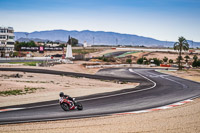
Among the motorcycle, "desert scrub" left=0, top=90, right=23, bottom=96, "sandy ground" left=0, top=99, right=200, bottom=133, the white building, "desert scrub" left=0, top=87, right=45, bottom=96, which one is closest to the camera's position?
"sandy ground" left=0, top=99, right=200, bottom=133

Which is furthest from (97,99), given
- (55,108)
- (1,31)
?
(1,31)

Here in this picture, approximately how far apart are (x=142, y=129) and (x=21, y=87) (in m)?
16.6

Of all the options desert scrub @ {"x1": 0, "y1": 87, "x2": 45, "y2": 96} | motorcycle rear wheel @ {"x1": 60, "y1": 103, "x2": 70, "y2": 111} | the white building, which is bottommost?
desert scrub @ {"x1": 0, "y1": 87, "x2": 45, "y2": 96}

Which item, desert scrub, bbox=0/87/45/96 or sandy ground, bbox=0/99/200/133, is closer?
sandy ground, bbox=0/99/200/133

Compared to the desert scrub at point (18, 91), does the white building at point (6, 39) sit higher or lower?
higher

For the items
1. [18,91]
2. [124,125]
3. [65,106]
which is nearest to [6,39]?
[18,91]

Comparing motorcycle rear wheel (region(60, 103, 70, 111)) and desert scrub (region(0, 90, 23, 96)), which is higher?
motorcycle rear wheel (region(60, 103, 70, 111))

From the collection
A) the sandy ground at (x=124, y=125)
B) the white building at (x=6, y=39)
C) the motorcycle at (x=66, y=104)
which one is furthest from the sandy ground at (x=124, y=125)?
the white building at (x=6, y=39)

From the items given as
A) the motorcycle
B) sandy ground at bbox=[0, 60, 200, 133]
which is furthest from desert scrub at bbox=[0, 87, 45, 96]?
sandy ground at bbox=[0, 60, 200, 133]

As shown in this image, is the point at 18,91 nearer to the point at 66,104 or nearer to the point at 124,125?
the point at 66,104

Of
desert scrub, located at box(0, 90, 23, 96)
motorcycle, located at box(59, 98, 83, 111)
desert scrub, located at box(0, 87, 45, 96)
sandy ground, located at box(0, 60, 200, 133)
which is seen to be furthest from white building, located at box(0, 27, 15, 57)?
sandy ground, located at box(0, 60, 200, 133)

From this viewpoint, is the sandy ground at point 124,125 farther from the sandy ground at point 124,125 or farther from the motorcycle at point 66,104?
the motorcycle at point 66,104

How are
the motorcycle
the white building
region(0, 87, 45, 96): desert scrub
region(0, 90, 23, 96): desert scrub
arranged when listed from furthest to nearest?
the white building, region(0, 87, 45, 96): desert scrub, region(0, 90, 23, 96): desert scrub, the motorcycle

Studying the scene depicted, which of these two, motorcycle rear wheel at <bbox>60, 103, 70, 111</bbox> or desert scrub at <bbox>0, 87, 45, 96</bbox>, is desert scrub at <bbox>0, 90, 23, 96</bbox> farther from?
motorcycle rear wheel at <bbox>60, 103, 70, 111</bbox>
